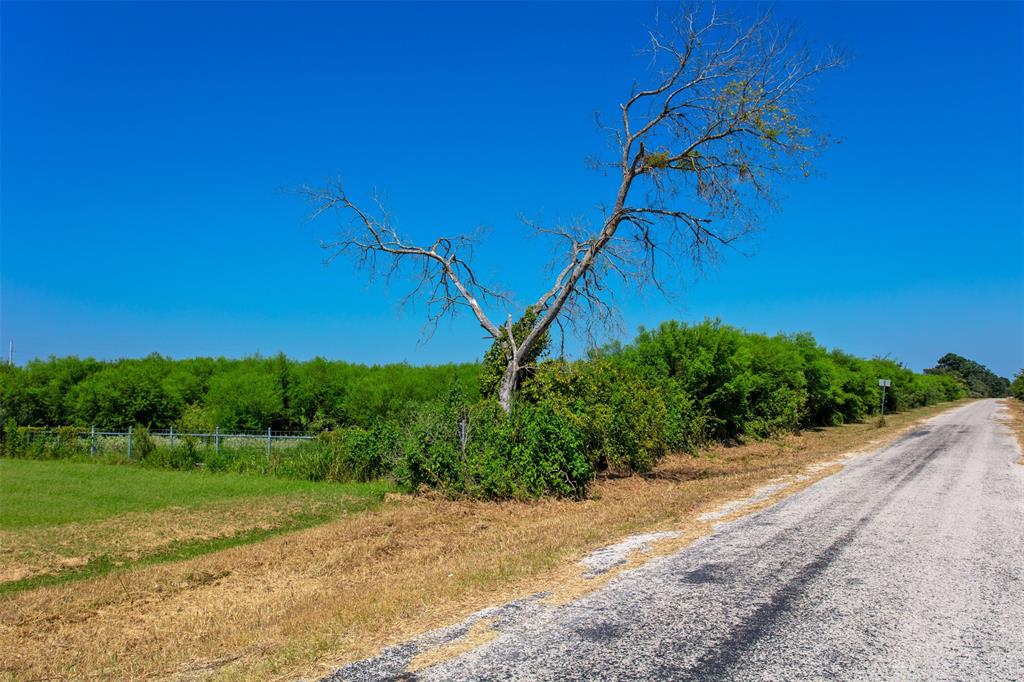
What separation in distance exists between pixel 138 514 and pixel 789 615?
13.8 meters

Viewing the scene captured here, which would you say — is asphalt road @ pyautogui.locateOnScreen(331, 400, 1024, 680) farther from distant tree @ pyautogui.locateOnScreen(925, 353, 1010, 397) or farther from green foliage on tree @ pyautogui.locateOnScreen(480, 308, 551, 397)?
distant tree @ pyautogui.locateOnScreen(925, 353, 1010, 397)

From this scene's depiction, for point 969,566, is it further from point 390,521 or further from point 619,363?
point 619,363

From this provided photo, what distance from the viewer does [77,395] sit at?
38.1m

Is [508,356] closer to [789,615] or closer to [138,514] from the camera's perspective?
[138,514]

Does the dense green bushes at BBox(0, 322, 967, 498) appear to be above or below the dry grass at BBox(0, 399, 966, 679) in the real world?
above

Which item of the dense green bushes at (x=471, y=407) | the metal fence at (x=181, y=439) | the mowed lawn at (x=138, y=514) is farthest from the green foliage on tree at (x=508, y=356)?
the metal fence at (x=181, y=439)

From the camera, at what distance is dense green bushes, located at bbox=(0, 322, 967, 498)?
13.4 m

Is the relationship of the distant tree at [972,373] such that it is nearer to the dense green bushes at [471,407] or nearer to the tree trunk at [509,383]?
the dense green bushes at [471,407]

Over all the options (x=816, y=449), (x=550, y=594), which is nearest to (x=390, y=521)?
(x=550, y=594)

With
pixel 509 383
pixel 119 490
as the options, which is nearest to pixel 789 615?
pixel 509 383

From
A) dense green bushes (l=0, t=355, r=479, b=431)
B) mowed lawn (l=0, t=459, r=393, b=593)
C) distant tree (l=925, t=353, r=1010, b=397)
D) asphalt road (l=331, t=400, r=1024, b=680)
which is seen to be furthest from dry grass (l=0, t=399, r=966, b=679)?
distant tree (l=925, t=353, r=1010, b=397)

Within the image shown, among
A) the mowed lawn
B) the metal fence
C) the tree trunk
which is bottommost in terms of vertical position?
the mowed lawn

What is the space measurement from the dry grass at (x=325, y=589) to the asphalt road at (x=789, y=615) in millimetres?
627

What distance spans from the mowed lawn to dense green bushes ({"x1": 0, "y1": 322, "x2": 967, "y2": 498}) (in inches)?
68.0
